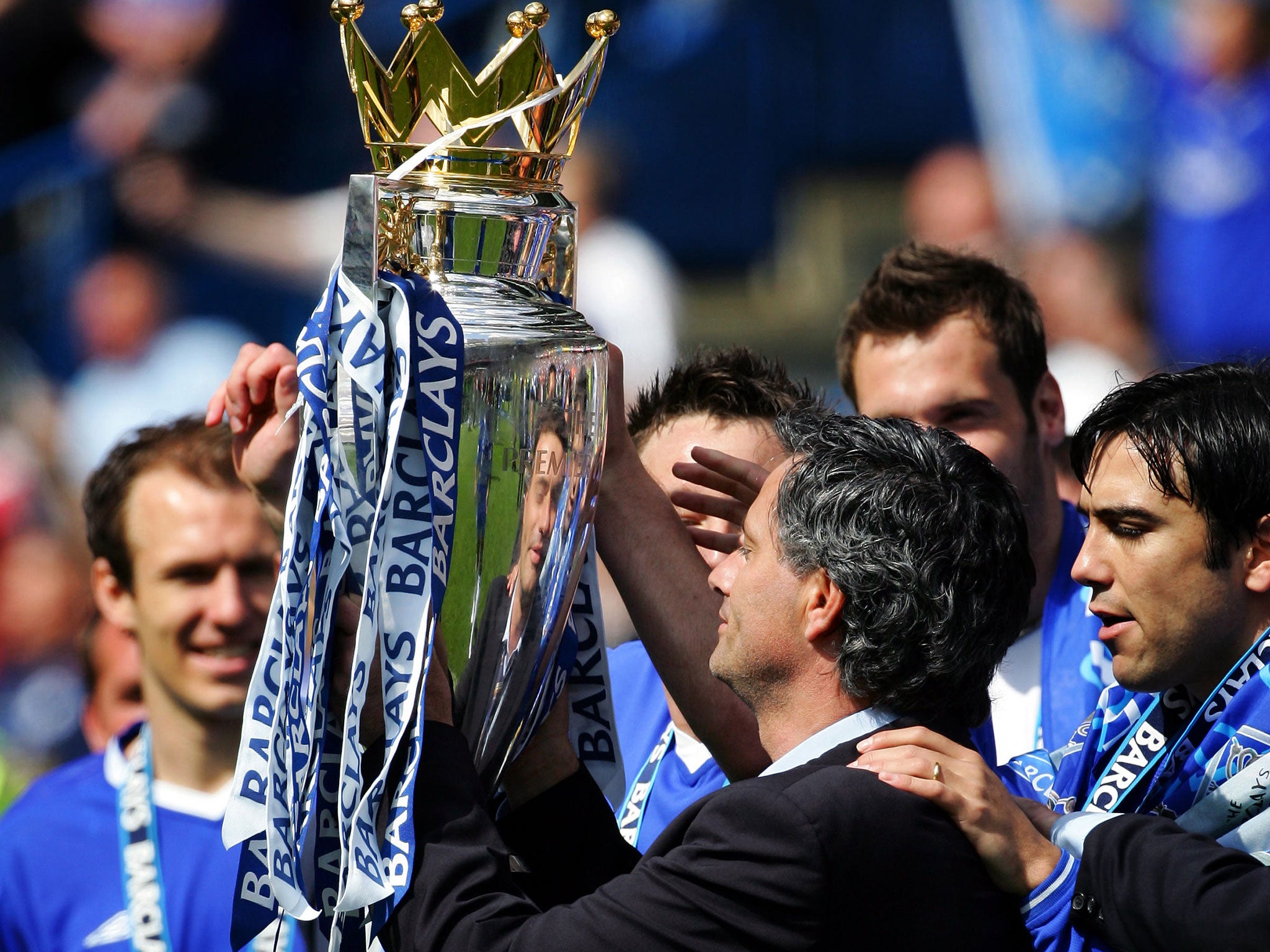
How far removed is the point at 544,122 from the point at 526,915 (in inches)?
32.6

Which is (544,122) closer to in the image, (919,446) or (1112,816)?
(919,446)

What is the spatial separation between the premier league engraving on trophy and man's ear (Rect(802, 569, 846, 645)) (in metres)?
0.26

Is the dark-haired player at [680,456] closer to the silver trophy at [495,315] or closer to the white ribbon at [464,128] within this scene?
the silver trophy at [495,315]

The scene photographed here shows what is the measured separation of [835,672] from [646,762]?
88cm

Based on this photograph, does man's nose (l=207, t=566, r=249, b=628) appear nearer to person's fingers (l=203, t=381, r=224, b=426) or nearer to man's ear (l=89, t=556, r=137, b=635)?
man's ear (l=89, t=556, r=137, b=635)

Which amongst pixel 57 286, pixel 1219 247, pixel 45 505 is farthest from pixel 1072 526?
pixel 57 286

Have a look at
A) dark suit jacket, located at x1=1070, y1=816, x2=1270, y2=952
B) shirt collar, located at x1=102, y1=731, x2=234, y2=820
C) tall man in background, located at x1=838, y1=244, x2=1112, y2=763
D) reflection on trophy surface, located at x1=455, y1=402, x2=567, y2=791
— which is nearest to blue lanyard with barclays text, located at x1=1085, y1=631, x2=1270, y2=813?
dark suit jacket, located at x1=1070, y1=816, x2=1270, y2=952

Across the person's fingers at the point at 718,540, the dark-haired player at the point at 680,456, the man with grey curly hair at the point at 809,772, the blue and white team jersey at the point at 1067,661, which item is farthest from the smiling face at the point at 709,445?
the man with grey curly hair at the point at 809,772

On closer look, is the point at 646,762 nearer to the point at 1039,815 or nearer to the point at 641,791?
the point at 641,791

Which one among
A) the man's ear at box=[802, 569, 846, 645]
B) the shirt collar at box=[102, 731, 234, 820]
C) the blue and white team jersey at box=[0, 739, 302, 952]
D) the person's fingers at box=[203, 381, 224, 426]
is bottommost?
the blue and white team jersey at box=[0, 739, 302, 952]

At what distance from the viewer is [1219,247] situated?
513 centimetres

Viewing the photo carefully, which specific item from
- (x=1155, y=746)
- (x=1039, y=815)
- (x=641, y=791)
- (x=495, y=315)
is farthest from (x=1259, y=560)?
(x=641, y=791)

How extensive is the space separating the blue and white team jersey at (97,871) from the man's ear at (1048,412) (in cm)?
156

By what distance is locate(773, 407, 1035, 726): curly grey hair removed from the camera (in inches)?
65.7
